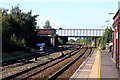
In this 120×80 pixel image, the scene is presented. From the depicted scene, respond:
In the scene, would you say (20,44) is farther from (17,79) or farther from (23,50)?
(17,79)

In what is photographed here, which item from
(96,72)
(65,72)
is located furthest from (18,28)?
(96,72)

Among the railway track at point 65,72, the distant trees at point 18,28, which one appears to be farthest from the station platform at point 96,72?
the distant trees at point 18,28

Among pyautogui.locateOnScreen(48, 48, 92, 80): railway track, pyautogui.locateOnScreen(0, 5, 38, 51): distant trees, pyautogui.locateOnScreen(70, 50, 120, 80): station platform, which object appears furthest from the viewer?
pyautogui.locateOnScreen(0, 5, 38, 51): distant trees

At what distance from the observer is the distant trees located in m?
72.6

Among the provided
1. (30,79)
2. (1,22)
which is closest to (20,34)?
(1,22)

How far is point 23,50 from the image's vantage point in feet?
252

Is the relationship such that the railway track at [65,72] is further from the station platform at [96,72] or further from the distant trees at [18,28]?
the distant trees at [18,28]

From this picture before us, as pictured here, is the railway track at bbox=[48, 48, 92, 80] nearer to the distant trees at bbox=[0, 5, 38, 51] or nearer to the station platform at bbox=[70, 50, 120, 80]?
the station platform at bbox=[70, 50, 120, 80]

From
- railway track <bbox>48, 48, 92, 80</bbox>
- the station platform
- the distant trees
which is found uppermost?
the distant trees

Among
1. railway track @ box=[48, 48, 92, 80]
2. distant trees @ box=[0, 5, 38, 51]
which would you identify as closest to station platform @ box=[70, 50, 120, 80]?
railway track @ box=[48, 48, 92, 80]

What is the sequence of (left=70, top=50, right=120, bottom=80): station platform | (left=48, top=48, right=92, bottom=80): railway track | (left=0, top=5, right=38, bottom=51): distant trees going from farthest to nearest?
(left=0, top=5, right=38, bottom=51): distant trees → (left=48, top=48, right=92, bottom=80): railway track → (left=70, top=50, right=120, bottom=80): station platform

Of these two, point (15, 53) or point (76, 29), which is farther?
point (76, 29)

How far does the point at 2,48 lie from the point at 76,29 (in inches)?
3238

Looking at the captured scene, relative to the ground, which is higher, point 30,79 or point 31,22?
point 31,22
